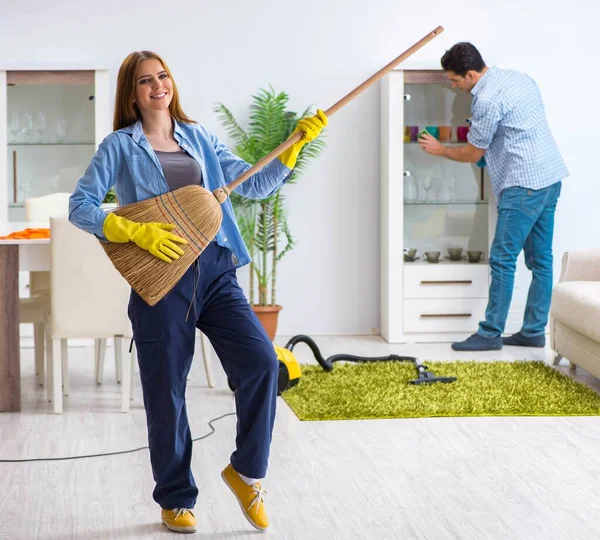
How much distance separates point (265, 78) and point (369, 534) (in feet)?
12.6

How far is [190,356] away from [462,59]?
3324 millimetres

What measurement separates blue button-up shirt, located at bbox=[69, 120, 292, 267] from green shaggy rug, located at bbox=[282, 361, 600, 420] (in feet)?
4.74

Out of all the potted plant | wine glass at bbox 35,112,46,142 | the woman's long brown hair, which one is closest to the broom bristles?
the woman's long brown hair

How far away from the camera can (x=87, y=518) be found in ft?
8.93

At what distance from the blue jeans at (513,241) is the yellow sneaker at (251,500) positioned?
3.05 meters

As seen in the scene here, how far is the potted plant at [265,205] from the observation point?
5680 millimetres

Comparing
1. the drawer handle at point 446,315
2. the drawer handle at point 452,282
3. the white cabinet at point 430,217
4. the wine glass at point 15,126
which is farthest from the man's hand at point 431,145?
the wine glass at point 15,126

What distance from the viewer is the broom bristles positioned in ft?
8.05

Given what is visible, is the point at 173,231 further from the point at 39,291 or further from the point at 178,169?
the point at 39,291

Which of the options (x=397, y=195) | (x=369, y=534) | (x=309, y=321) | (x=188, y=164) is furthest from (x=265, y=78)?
(x=369, y=534)

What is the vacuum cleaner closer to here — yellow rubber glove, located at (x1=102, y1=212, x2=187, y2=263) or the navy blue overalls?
the navy blue overalls

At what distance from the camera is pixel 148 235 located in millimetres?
2459

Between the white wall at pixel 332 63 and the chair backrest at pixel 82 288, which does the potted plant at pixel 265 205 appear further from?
the chair backrest at pixel 82 288

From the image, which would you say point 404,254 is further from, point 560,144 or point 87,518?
point 87,518
